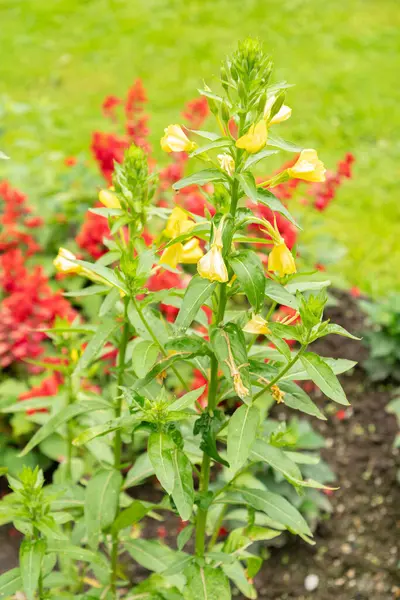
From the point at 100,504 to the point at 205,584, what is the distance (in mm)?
345

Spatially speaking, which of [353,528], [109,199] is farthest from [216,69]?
[109,199]

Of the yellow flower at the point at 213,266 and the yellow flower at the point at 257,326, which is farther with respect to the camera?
the yellow flower at the point at 257,326

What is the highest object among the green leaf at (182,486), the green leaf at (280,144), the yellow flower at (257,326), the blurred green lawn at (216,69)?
the green leaf at (280,144)

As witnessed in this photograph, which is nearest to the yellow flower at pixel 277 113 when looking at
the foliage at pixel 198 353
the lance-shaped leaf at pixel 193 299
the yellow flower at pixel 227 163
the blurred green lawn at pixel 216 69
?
the foliage at pixel 198 353

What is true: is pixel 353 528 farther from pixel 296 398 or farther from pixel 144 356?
pixel 144 356

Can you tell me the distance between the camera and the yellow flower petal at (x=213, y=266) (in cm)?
158

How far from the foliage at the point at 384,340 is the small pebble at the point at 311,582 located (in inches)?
42.1

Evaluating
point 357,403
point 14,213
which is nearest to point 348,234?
point 357,403

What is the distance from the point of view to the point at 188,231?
1734 millimetres

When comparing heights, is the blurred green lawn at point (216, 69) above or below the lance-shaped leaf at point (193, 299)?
below

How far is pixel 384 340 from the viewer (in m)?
3.64

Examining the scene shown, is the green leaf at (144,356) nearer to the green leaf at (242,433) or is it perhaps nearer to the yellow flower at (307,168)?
the green leaf at (242,433)

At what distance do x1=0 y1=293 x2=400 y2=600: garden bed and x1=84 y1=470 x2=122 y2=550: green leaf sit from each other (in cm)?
95

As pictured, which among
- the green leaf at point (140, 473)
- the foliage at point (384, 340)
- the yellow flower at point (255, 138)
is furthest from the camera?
the foliage at point (384, 340)
